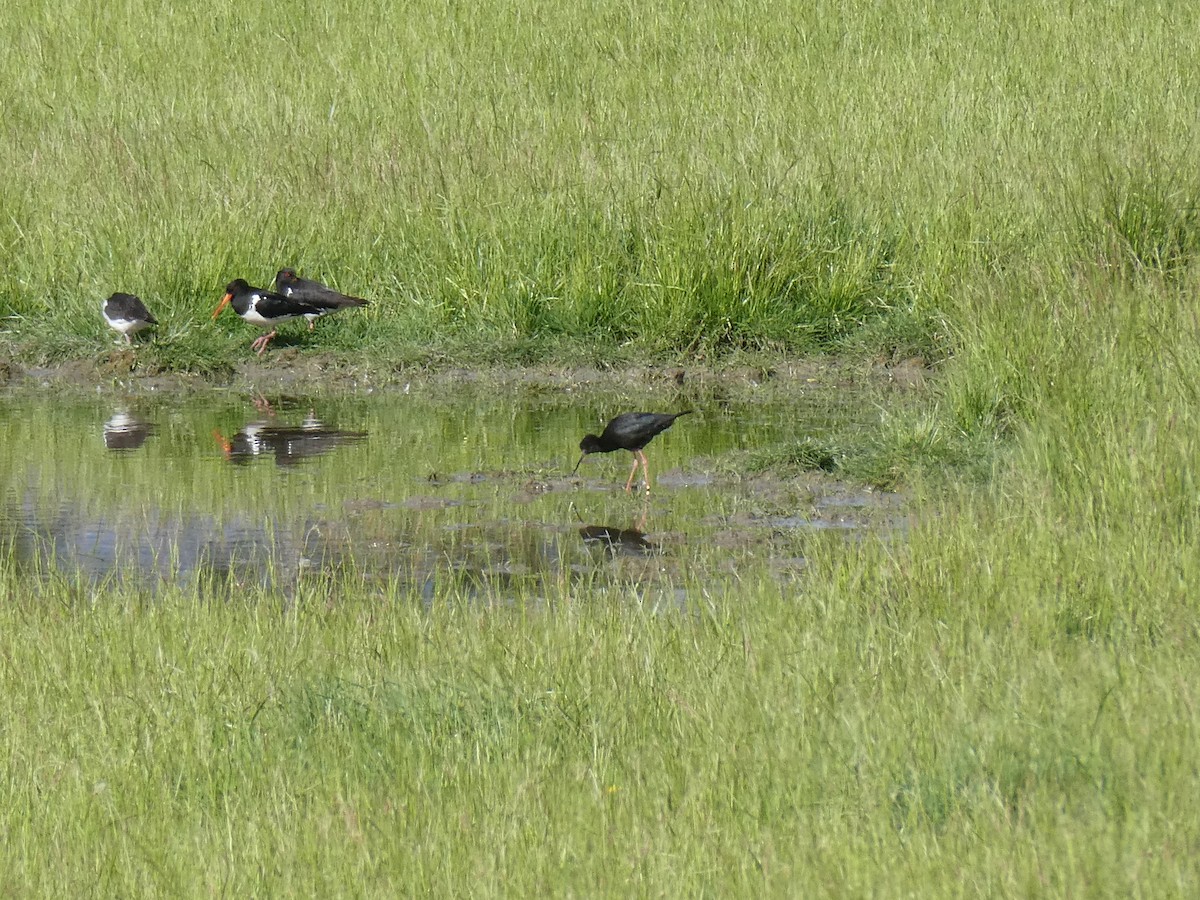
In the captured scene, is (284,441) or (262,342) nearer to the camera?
(284,441)

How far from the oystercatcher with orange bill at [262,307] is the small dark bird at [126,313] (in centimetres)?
60

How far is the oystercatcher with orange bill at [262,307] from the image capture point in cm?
1105

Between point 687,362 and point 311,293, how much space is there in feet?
8.08

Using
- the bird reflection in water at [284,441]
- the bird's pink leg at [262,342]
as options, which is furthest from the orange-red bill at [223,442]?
the bird's pink leg at [262,342]

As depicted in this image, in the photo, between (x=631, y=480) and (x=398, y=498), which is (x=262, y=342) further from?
(x=631, y=480)

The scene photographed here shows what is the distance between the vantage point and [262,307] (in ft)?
36.3

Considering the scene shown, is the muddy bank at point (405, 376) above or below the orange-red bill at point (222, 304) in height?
below

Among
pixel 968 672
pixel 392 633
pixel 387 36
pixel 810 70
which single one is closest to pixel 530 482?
pixel 392 633

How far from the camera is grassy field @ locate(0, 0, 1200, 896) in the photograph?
375cm

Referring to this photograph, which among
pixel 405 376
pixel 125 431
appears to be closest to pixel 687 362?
pixel 405 376

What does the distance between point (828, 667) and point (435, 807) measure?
3.81ft

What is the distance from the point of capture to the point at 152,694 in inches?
193

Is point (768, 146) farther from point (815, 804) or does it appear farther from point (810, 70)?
point (815, 804)

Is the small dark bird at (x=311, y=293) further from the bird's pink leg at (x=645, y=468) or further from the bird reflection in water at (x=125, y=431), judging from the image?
the bird's pink leg at (x=645, y=468)
